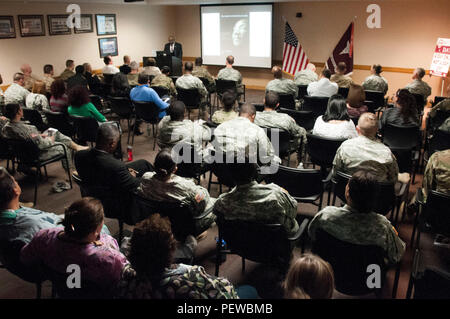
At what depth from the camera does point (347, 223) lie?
7.31 feet

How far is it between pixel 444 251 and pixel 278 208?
6.80 ft

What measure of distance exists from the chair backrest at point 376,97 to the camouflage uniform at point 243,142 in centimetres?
382

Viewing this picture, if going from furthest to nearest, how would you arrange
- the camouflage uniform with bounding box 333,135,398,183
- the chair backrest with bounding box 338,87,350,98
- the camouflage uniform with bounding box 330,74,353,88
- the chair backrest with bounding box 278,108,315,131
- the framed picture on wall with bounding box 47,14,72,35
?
the framed picture on wall with bounding box 47,14,72,35 < the camouflage uniform with bounding box 330,74,353,88 < the chair backrest with bounding box 338,87,350,98 < the chair backrest with bounding box 278,108,315,131 < the camouflage uniform with bounding box 333,135,398,183

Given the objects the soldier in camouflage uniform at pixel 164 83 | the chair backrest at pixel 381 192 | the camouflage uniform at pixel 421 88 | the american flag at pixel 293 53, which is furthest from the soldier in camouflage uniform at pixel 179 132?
the american flag at pixel 293 53

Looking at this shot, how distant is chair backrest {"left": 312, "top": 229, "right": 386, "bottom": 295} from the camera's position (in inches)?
83.7

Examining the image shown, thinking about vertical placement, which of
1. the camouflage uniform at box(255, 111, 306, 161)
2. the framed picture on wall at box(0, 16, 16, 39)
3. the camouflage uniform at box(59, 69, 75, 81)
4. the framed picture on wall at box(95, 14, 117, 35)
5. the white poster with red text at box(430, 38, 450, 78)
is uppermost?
the framed picture on wall at box(95, 14, 117, 35)

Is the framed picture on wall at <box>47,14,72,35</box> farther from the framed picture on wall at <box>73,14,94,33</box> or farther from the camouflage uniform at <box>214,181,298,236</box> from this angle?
the camouflage uniform at <box>214,181,298,236</box>

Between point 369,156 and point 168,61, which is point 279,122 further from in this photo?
point 168,61

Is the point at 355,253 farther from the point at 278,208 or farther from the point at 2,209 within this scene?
the point at 2,209

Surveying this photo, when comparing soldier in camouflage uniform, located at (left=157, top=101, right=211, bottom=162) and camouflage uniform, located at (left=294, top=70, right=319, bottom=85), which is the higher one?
camouflage uniform, located at (left=294, top=70, right=319, bottom=85)

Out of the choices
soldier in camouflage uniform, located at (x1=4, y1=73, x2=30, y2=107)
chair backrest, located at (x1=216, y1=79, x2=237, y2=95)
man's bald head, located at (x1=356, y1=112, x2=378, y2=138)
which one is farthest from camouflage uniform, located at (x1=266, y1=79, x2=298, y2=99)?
soldier in camouflage uniform, located at (x1=4, y1=73, x2=30, y2=107)

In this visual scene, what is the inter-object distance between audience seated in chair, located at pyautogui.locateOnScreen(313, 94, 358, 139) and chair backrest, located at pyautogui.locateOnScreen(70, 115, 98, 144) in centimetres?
297

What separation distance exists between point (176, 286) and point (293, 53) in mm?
9580
